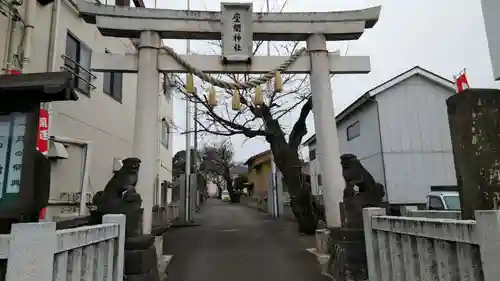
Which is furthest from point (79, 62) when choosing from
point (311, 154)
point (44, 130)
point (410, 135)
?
point (311, 154)

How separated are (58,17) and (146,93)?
359cm

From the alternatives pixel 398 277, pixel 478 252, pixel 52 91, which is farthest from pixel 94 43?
pixel 478 252

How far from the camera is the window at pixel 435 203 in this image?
1221 cm

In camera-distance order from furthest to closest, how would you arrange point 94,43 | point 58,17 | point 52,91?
point 94,43
point 58,17
point 52,91

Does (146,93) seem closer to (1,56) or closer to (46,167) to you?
(1,56)

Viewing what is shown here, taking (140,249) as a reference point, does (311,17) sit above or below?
above

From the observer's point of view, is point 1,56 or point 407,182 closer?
point 1,56

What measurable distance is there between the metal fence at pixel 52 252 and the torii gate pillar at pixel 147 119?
8.64 feet

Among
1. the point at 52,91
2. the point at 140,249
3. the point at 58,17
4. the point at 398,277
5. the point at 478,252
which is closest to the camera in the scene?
the point at 478,252

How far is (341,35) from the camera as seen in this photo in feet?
27.5

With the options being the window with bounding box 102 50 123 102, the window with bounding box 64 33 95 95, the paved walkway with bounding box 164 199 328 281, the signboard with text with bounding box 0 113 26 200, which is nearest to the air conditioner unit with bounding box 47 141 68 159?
the window with bounding box 64 33 95 95

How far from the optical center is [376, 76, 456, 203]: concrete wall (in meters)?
17.8

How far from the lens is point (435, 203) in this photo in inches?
496

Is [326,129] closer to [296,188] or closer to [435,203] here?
[296,188]
